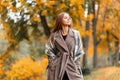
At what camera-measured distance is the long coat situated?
22.5 feet

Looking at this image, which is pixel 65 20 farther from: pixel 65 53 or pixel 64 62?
pixel 64 62

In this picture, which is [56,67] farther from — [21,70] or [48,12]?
[21,70]

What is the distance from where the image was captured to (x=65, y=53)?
688 cm

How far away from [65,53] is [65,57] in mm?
72

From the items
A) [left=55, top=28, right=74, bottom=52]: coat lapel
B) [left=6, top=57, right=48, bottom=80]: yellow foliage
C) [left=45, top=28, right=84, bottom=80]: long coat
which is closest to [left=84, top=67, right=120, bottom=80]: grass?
[left=45, top=28, right=84, bottom=80]: long coat

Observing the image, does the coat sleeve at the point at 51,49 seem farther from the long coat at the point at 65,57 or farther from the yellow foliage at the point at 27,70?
the yellow foliage at the point at 27,70

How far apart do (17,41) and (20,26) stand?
0.98 metres

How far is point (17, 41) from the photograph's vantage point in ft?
65.4

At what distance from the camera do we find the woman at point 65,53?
6.88m

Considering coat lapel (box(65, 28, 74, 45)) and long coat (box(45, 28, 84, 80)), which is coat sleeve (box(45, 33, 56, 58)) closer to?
long coat (box(45, 28, 84, 80))

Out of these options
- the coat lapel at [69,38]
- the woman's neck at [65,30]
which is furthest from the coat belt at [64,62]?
the woman's neck at [65,30]

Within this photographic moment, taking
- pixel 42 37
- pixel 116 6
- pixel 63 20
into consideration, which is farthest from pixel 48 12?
pixel 116 6

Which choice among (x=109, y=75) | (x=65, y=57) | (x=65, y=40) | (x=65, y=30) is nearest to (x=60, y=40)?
(x=65, y=40)

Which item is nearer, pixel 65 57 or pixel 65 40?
pixel 65 57
